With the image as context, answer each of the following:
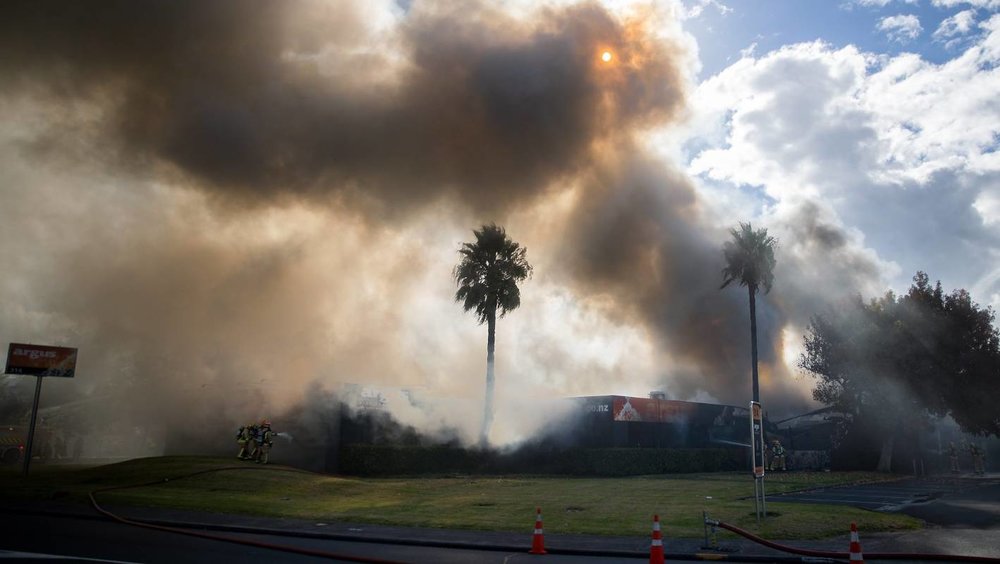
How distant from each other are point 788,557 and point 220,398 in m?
34.1

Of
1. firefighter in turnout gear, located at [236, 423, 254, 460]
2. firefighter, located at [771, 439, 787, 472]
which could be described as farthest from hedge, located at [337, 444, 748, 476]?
firefighter, located at [771, 439, 787, 472]

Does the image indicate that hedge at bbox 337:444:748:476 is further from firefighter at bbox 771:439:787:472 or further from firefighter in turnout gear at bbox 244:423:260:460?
firefighter at bbox 771:439:787:472

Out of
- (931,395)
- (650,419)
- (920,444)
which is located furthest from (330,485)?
(920,444)

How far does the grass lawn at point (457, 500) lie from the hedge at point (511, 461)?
4919 mm

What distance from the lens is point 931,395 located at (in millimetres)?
40500

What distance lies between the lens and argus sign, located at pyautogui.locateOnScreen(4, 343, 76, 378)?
92.5ft

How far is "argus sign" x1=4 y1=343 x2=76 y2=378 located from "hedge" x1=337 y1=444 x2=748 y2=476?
12.2 m

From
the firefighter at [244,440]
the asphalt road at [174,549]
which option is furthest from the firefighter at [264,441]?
the asphalt road at [174,549]

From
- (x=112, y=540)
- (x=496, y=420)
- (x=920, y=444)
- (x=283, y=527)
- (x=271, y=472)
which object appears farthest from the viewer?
(x=920, y=444)

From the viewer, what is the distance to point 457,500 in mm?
19312

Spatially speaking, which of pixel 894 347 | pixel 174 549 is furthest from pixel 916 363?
pixel 174 549

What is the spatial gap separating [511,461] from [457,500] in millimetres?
15522

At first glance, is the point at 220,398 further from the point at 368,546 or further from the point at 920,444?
the point at 920,444

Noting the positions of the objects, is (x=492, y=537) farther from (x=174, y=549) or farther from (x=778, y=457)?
(x=778, y=457)
